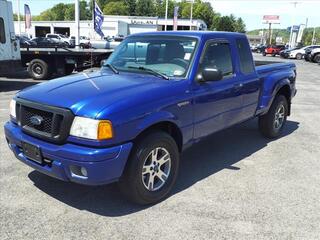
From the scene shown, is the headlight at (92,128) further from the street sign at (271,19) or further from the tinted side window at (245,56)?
the street sign at (271,19)

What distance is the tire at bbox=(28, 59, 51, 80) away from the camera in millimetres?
15195

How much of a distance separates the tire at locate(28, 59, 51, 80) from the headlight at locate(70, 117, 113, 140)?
12167mm

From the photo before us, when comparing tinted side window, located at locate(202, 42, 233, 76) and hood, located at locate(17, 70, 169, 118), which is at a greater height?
tinted side window, located at locate(202, 42, 233, 76)

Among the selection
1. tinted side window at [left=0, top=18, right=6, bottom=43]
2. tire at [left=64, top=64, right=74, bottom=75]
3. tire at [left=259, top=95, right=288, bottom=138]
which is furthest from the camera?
tire at [left=64, top=64, right=74, bottom=75]

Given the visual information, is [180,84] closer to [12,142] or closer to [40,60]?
[12,142]

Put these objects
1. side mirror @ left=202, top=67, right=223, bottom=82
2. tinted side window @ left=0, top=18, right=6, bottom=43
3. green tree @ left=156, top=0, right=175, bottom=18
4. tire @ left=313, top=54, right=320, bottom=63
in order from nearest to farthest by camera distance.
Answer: side mirror @ left=202, top=67, right=223, bottom=82 < tinted side window @ left=0, top=18, right=6, bottom=43 < tire @ left=313, top=54, right=320, bottom=63 < green tree @ left=156, top=0, right=175, bottom=18

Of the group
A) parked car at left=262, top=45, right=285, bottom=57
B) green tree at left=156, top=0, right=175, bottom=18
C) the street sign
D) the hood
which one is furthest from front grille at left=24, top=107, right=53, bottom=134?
green tree at left=156, top=0, right=175, bottom=18

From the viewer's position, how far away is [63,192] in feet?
14.9

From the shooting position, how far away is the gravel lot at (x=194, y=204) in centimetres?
376

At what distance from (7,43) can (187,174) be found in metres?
9.71

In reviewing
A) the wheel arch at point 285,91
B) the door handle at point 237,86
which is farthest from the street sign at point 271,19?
the door handle at point 237,86

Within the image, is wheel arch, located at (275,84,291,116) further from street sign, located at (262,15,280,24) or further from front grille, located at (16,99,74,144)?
street sign, located at (262,15,280,24)

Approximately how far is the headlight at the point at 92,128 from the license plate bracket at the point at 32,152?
506 mm

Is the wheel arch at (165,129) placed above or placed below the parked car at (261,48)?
above
